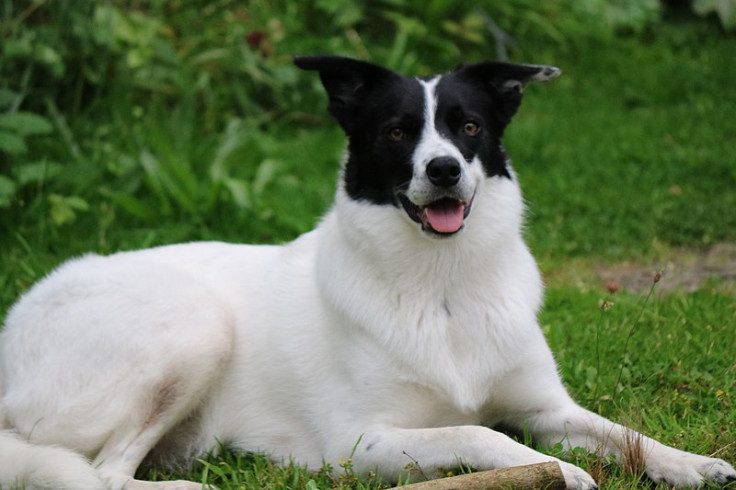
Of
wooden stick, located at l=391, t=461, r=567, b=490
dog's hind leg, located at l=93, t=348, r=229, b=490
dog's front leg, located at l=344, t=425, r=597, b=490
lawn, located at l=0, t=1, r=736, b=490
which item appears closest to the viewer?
wooden stick, located at l=391, t=461, r=567, b=490

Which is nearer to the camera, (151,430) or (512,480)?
(512,480)

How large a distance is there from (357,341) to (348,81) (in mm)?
965

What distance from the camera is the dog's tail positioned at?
10.1 ft

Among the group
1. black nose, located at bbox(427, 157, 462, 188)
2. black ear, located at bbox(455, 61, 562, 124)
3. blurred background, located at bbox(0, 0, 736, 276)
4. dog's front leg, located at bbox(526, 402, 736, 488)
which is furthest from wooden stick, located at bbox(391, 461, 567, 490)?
blurred background, located at bbox(0, 0, 736, 276)

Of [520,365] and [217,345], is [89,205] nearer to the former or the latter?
[217,345]

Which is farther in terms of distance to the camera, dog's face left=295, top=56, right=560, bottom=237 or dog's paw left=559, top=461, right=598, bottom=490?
dog's face left=295, top=56, right=560, bottom=237

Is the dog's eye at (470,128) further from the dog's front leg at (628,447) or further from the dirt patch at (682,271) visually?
the dirt patch at (682,271)

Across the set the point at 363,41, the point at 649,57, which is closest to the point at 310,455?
the point at 363,41

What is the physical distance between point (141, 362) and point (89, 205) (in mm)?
2705

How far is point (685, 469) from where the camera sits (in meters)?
3.03

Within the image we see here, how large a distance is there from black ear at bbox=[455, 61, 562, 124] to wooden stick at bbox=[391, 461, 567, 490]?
1.39 m

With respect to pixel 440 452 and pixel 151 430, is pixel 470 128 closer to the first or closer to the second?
pixel 440 452

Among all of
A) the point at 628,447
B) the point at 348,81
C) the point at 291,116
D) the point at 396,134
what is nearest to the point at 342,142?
the point at 291,116

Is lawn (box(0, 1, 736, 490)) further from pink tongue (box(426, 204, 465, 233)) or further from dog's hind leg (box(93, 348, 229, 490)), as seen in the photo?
pink tongue (box(426, 204, 465, 233))
